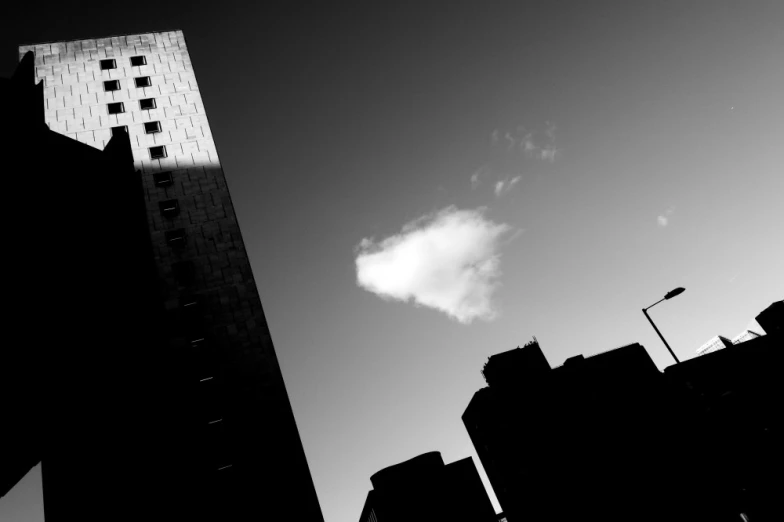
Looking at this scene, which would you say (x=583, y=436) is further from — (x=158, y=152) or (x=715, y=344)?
(x=715, y=344)

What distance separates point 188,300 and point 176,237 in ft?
15.5

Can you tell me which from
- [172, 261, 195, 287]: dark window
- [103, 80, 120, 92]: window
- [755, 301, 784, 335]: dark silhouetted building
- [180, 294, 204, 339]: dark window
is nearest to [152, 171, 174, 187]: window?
[172, 261, 195, 287]: dark window

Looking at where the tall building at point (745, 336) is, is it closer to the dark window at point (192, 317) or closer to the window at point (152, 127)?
the dark window at point (192, 317)

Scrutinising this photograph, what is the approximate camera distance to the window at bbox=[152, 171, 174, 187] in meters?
28.9

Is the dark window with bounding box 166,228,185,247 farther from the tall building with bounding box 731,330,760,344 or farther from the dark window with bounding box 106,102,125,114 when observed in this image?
the tall building with bounding box 731,330,760,344

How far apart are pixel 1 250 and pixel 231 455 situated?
1500 centimetres

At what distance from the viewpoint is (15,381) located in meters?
10.3

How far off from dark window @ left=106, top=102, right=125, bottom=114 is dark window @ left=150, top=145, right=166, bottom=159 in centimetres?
449

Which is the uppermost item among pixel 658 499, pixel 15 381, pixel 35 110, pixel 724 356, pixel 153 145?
pixel 153 145

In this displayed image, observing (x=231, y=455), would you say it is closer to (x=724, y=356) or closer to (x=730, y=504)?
(x=730, y=504)

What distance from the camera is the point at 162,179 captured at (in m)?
29.1

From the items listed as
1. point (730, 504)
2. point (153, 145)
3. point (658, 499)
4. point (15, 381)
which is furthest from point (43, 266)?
point (730, 504)

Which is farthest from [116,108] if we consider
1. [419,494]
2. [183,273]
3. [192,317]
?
[419,494]

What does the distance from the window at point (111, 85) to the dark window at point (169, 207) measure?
11.8 m
